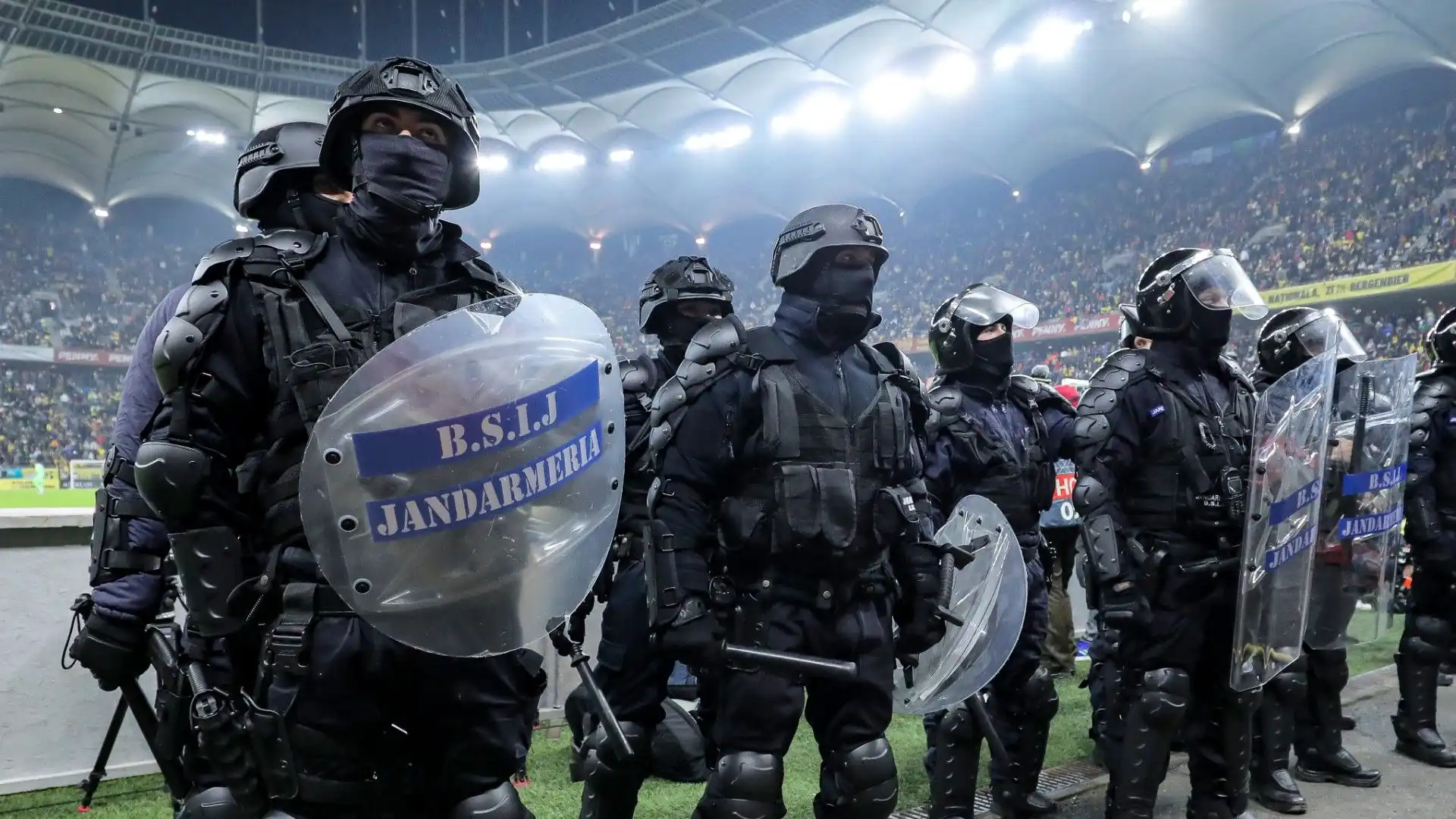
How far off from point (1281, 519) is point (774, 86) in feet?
88.2

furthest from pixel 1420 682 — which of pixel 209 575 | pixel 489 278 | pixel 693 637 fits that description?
pixel 209 575

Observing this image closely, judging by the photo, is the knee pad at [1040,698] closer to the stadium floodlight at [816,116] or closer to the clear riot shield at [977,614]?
the clear riot shield at [977,614]

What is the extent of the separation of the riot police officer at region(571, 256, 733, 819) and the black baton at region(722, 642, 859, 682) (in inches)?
21.5

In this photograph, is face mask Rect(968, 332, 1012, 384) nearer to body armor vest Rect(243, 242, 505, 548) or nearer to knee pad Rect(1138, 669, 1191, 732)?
knee pad Rect(1138, 669, 1191, 732)

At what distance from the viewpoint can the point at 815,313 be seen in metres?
3.25

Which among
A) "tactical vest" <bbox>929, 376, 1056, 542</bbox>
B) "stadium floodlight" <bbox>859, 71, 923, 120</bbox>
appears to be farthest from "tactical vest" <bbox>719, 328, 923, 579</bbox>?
"stadium floodlight" <bbox>859, 71, 923, 120</bbox>

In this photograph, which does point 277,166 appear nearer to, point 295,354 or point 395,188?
point 395,188

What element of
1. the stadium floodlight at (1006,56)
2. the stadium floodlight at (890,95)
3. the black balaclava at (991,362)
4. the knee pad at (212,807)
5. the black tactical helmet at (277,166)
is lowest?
the knee pad at (212,807)

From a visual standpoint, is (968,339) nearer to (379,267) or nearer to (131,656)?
(379,267)

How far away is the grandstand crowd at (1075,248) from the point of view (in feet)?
65.4

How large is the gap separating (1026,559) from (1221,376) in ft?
4.31

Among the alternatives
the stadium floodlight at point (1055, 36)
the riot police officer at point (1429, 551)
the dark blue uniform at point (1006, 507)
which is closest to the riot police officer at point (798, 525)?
the dark blue uniform at point (1006, 507)

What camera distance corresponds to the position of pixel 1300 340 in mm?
5160

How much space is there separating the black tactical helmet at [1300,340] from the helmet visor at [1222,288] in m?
0.99
